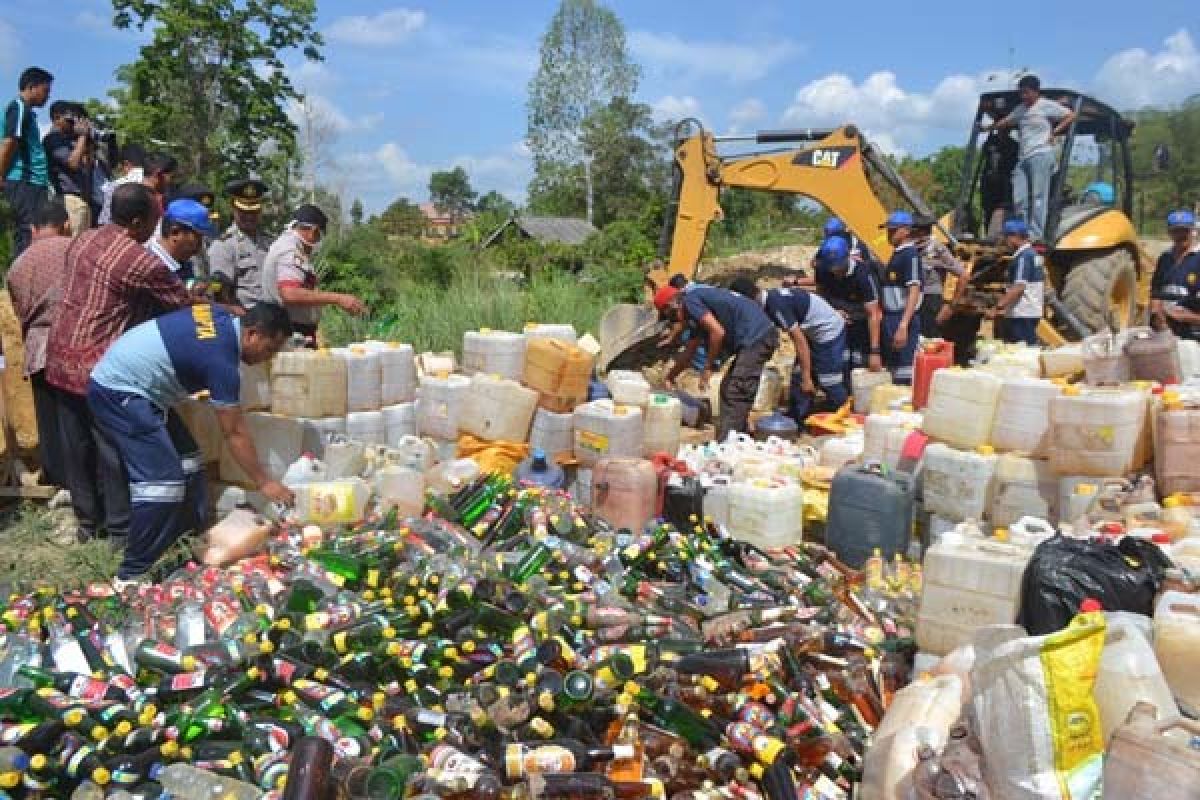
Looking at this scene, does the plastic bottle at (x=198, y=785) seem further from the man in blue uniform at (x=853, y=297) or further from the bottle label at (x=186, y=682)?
the man in blue uniform at (x=853, y=297)

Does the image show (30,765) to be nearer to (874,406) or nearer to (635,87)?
(874,406)

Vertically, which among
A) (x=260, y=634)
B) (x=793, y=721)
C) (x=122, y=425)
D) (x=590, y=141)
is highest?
(x=590, y=141)

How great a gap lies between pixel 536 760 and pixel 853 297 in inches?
250

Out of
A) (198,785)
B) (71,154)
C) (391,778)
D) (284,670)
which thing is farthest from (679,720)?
(71,154)

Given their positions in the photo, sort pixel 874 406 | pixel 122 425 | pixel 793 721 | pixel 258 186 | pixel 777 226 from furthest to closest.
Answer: pixel 777 226 < pixel 874 406 < pixel 258 186 < pixel 122 425 < pixel 793 721

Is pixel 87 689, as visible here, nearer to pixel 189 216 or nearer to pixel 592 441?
pixel 189 216

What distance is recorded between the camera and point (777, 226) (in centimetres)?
2781

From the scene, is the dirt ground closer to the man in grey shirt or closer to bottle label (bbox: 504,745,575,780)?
bottle label (bbox: 504,745,575,780)

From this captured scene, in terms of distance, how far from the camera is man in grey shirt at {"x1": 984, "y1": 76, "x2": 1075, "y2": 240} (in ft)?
32.1

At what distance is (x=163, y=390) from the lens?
15.0 feet

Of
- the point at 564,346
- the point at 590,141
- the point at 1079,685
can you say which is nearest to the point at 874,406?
the point at 564,346

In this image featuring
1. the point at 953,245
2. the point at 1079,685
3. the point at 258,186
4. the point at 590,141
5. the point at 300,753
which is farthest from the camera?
the point at 590,141

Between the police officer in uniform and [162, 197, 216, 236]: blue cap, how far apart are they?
1.21 metres

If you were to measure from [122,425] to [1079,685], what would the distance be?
13.7 feet
